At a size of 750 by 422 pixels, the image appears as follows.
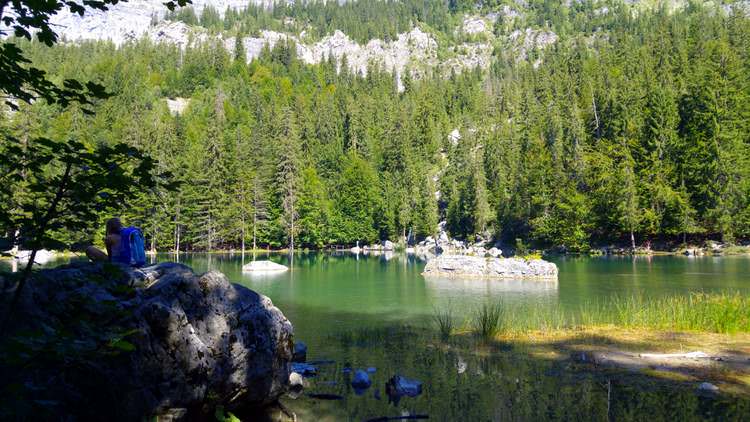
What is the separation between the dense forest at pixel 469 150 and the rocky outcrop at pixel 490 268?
66.2ft

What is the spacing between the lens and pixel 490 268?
1358 inches

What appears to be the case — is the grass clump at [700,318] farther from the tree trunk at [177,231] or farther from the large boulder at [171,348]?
the tree trunk at [177,231]

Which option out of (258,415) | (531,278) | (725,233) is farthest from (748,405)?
(725,233)

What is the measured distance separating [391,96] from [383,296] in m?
110

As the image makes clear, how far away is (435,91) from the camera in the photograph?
126 m

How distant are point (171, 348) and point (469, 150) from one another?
81.8 metres

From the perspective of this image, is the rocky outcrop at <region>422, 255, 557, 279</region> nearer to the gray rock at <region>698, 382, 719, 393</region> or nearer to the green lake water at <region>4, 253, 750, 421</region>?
the green lake water at <region>4, 253, 750, 421</region>

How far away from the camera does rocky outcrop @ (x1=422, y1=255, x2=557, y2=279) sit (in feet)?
105

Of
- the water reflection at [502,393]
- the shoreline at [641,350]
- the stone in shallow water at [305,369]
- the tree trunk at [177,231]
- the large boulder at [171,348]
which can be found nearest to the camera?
the large boulder at [171,348]

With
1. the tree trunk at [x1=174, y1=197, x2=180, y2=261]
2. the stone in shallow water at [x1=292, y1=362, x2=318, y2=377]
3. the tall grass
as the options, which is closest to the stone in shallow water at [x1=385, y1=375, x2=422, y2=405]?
the stone in shallow water at [x1=292, y1=362, x2=318, y2=377]

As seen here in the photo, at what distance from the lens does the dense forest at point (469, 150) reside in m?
55.5

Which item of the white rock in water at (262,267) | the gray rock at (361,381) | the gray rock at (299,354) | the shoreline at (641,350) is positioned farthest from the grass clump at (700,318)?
the white rock in water at (262,267)

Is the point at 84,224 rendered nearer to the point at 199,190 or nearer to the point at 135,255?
the point at 135,255

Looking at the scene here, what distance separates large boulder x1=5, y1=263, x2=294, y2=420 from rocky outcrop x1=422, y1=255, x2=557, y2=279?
26719 mm
